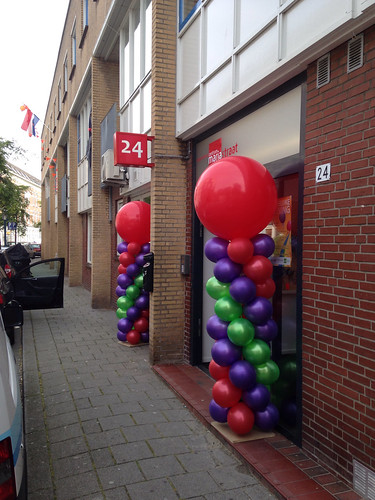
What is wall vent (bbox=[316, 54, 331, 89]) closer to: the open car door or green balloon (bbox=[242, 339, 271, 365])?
green balloon (bbox=[242, 339, 271, 365])

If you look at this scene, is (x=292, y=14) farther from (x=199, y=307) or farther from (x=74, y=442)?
(x=74, y=442)

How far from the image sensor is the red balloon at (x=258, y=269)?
3699 mm

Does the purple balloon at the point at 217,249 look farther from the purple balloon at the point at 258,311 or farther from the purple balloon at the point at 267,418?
the purple balloon at the point at 267,418

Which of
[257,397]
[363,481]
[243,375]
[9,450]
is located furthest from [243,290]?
[9,450]

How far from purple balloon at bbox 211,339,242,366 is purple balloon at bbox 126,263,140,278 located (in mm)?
3606

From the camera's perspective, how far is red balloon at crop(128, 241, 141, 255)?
7234mm

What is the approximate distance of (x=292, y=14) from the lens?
11.8 ft

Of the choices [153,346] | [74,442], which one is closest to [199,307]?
[153,346]

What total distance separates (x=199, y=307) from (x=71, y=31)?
15.4m

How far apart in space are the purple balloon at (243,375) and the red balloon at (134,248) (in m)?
3.88

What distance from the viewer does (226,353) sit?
12.4ft

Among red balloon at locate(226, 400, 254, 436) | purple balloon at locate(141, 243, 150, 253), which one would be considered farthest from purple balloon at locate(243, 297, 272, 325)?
purple balloon at locate(141, 243, 150, 253)

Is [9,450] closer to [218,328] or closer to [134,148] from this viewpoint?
[218,328]

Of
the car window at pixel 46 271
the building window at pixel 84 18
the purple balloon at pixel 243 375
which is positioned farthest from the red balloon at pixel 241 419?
the building window at pixel 84 18
